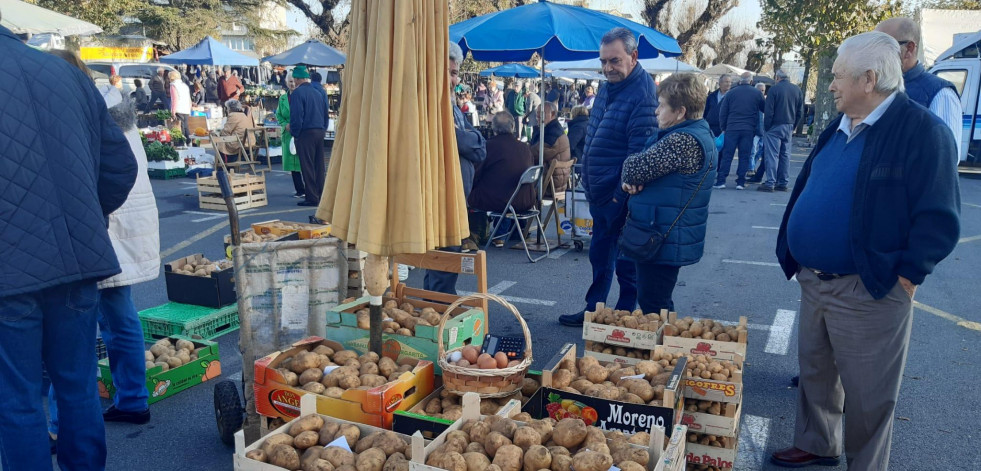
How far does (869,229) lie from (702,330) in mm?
1190

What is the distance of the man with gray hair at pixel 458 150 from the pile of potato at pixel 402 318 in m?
1.23

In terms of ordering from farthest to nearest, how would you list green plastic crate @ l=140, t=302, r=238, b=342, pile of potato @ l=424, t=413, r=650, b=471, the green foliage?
the green foliage < green plastic crate @ l=140, t=302, r=238, b=342 < pile of potato @ l=424, t=413, r=650, b=471

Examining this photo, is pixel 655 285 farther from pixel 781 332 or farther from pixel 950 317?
pixel 950 317

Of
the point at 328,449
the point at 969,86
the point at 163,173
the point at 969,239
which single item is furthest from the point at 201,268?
the point at 969,86

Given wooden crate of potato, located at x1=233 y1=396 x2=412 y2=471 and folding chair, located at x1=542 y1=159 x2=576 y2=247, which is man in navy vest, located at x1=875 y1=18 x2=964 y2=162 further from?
folding chair, located at x1=542 y1=159 x2=576 y2=247

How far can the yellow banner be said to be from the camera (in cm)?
2716

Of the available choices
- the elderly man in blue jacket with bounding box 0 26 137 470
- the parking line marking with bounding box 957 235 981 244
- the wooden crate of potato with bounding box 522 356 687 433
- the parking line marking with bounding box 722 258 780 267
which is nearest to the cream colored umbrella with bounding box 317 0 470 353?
the wooden crate of potato with bounding box 522 356 687 433

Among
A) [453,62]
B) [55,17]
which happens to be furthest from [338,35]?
[453,62]

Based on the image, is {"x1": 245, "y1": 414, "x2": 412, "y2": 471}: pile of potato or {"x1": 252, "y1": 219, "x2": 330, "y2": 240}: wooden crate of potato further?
{"x1": 252, "y1": 219, "x2": 330, "y2": 240}: wooden crate of potato

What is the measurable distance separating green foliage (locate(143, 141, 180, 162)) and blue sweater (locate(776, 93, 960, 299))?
43.2ft

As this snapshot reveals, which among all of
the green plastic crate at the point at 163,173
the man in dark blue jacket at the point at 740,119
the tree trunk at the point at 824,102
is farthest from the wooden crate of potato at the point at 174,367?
the tree trunk at the point at 824,102

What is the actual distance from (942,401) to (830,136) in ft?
7.51

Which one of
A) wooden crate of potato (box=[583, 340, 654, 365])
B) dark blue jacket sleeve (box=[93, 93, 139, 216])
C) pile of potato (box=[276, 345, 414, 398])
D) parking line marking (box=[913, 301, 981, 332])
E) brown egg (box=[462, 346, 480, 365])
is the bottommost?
parking line marking (box=[913, 301, 981, 332])

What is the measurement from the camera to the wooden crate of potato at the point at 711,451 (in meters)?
3.30
